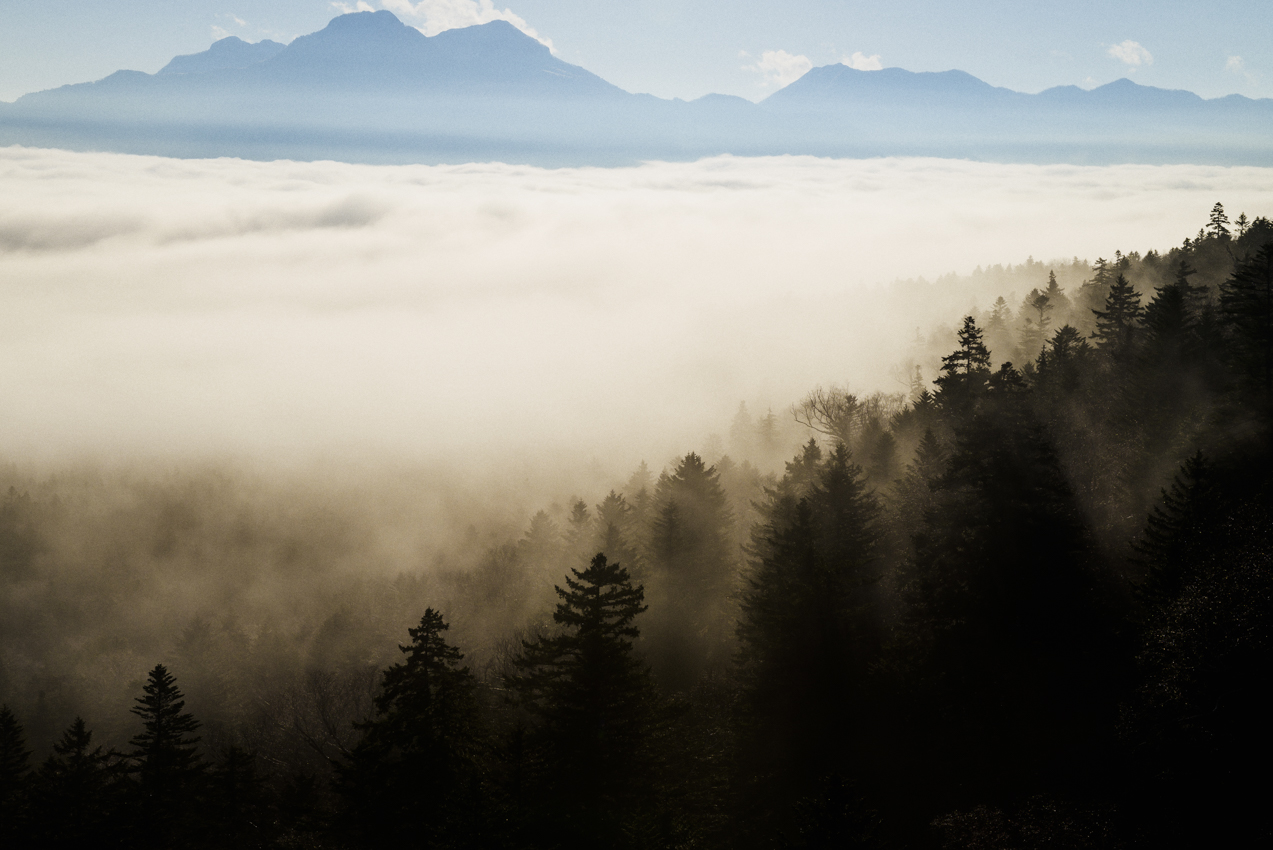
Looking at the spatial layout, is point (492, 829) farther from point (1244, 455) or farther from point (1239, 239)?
point (1239, 239)

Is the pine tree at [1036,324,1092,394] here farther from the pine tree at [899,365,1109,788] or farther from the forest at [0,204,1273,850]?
the pine tree at [899,365,1109,788]

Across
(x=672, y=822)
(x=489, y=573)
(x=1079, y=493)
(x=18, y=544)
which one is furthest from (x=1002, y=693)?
(x=18, y=544)

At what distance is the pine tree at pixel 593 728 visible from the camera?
75.2ft

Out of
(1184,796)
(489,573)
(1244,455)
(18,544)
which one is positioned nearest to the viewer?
(1184,796)

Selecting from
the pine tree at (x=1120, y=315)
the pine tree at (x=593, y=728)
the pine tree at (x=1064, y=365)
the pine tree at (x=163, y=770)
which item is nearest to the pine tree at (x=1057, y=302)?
the pine tree at (x=1120, y=315)

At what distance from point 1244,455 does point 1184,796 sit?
20124 millimetres

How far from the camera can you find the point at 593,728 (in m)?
23.6

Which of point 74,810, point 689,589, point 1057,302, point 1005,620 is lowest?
point 74,810

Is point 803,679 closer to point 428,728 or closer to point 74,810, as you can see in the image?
point 428,728

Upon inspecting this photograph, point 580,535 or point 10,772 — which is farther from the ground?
point 580,535

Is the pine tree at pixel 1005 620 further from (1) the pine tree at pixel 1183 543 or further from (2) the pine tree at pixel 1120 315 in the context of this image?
(2) the pine tree at pixel 1120 315

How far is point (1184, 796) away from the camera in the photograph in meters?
23.6

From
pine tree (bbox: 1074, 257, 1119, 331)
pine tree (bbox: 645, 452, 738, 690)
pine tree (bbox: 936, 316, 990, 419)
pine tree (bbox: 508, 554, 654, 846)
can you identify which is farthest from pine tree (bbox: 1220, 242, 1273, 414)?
pine tree (bbox: 1074, 257, 1119, 331)

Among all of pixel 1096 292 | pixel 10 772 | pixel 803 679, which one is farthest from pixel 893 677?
pixel 1096 292
